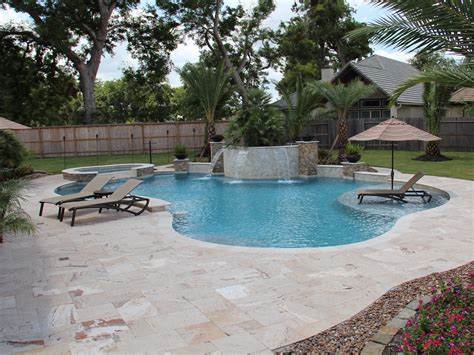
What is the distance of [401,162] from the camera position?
2033 cm

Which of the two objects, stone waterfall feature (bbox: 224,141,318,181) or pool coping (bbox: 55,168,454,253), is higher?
stone waterfall feature (bbox: 224,141,318,181)

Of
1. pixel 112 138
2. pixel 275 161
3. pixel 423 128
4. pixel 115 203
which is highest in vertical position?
pixel 423 128

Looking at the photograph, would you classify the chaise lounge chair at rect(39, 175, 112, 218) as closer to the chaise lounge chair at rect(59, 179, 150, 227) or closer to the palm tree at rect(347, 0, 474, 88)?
the chaise lounge chair at rect(59, 179, 150, 227)

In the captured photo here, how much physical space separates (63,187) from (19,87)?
19023 mm

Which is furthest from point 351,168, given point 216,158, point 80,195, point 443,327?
point 443,327

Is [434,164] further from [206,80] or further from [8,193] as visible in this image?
[8,193]

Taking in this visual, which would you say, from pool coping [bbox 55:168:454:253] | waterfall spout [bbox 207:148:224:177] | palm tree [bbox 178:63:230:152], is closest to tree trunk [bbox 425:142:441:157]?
pool coping [bbox 55:168:454:253]

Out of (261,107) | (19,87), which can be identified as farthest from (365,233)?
(19,87)

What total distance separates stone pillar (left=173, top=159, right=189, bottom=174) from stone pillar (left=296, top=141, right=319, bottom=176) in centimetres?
551

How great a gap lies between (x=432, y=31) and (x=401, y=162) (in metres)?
16.4

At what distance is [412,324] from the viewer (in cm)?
391

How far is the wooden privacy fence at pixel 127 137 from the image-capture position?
27375 mm

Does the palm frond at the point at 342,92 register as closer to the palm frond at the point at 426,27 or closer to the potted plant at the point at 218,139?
the potted plant at the point at 218,139

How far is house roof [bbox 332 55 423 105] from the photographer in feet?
88.6
